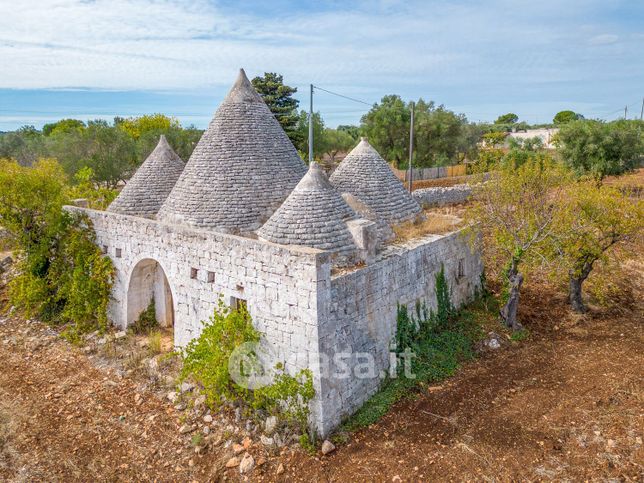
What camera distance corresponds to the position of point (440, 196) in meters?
20.8

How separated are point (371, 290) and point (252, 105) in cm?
527

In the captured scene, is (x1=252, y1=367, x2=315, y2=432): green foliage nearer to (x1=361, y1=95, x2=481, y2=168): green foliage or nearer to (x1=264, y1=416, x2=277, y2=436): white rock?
(x1=264, y1=416, x2=277, y2=436): white rock

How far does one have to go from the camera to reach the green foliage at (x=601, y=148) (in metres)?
23.2

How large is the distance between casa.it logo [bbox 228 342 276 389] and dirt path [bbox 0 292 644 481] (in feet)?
3.88

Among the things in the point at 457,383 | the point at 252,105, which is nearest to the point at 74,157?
the point at 252,105

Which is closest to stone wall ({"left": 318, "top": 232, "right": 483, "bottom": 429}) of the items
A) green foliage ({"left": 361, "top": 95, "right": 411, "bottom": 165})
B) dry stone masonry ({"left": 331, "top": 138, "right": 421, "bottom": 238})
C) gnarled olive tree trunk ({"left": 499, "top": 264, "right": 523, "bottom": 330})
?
dry stone masonry ({"left": 331, "top": 138, "right": 421, "bottom": 238})

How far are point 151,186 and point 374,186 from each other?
18.7 feet

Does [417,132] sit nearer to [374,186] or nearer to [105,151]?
[105,151]

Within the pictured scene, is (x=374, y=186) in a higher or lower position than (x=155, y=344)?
higher

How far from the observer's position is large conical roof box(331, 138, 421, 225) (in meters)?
10.4

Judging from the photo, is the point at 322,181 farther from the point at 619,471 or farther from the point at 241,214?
the point at 619,471

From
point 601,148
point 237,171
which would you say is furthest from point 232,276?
point 601,148

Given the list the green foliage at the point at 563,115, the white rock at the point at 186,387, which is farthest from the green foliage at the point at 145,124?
the green foliage at the point at 563,115

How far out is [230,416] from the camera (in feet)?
25.3
